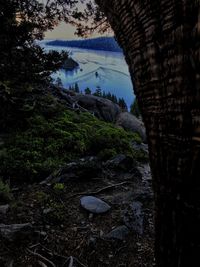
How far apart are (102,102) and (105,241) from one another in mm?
17318

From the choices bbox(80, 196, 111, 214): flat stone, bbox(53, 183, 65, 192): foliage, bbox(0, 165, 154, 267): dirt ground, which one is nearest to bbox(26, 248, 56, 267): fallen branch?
bbox(0, 165, 154, 267): dirt ground

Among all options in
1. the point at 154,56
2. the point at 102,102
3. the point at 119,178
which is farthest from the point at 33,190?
the point at 102,102

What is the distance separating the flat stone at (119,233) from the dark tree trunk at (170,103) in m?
3.22

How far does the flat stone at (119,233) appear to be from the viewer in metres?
4.95

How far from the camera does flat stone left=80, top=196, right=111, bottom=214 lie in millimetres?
5669

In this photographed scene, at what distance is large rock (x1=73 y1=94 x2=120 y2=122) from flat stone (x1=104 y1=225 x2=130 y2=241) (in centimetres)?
1513

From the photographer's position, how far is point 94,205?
578 cm

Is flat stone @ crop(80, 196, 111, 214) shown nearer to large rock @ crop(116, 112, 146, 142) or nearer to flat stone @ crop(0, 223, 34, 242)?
flat stone @ crop(0, 223, 34, 242)

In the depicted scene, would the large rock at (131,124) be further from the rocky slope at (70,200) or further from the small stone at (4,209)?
the small stone at (4,209)

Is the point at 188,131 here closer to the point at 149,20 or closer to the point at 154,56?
the point at 154,56

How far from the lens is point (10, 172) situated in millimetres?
7207

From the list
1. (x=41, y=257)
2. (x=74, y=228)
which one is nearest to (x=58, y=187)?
(x=74, y=228)

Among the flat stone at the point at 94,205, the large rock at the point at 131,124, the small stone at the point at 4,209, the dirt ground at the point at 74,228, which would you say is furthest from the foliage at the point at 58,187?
the large rock at the point at 131,124

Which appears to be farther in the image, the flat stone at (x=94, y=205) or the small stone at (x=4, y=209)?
the flat stone at (x=94, y=205)
